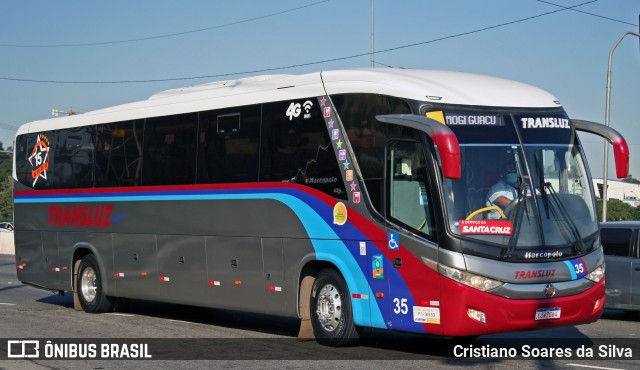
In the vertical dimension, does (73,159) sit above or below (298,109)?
below

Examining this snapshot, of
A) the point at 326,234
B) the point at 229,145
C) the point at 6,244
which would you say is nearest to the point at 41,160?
the point at 229,145

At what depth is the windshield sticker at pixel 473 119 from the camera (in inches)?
439

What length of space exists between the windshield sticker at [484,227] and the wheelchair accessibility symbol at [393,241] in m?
0.98

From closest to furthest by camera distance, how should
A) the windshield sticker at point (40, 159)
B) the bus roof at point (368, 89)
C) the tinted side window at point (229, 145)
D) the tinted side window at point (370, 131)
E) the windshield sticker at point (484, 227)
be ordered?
the windshield sticker at point (484, 227), the bus roof at point (368, 89), the tinted side window at point (370, 131), the tinted side window at point (229, 145), the windshield sticker at point (40, 159)

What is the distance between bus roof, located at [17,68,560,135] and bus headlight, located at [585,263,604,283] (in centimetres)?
212

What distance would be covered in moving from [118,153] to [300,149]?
214 inches

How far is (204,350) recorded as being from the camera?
12.4 m

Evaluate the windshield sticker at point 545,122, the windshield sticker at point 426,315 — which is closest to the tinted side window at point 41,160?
the windshield sticker at point 426,315

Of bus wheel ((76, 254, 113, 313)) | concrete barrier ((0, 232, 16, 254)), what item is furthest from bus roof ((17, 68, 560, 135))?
concrete barrier ((0, 232, 16, 254))

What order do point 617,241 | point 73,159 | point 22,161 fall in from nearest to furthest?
point 617,241, point 73,159, point 22,161

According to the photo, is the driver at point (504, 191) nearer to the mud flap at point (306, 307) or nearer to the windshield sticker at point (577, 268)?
the windshield sticker at point (577, 268)

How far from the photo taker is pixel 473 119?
1123 cm

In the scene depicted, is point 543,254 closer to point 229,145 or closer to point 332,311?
point 332,311

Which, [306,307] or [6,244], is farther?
[6,244]
